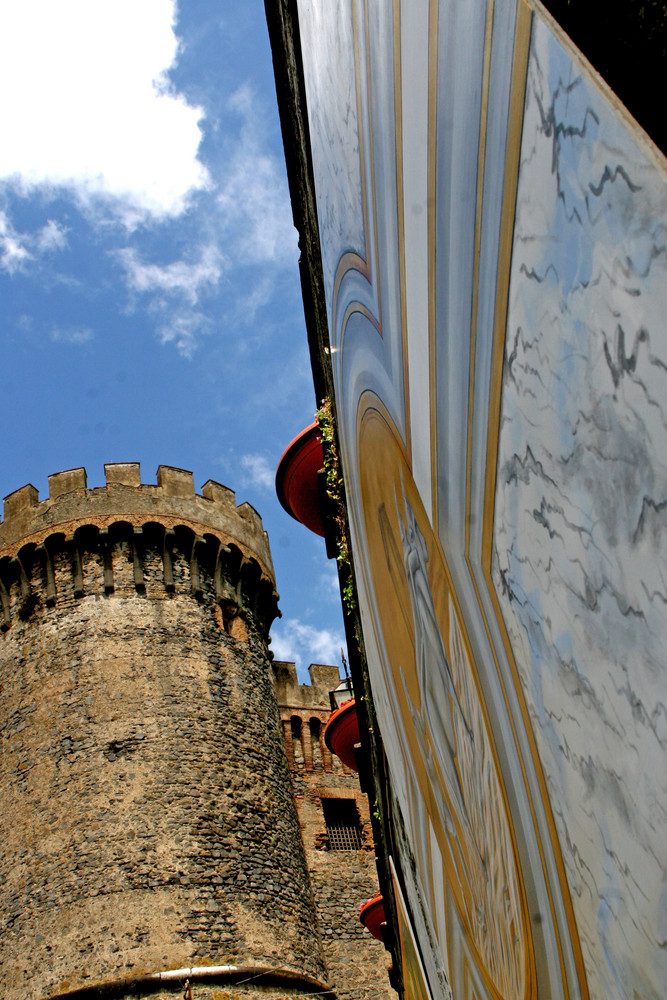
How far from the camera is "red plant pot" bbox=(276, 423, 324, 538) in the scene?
6.31m

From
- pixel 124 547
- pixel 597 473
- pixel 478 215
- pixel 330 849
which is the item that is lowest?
pixel 597 473

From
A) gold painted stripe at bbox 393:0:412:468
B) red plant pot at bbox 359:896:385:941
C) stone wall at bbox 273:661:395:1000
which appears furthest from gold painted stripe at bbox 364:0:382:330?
stone wall at bbox 273:661:395:1000

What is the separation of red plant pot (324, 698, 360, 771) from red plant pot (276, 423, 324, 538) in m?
3.45

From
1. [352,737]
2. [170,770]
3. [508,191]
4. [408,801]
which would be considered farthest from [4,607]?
[508,191]

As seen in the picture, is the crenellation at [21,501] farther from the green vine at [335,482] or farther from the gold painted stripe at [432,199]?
the gold painted stripe at [432,199]

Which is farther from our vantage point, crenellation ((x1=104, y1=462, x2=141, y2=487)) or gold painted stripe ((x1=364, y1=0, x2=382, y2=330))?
crenellation ((x1=104, y1=462, x2=141, y2=487))

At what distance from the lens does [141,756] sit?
1282cm

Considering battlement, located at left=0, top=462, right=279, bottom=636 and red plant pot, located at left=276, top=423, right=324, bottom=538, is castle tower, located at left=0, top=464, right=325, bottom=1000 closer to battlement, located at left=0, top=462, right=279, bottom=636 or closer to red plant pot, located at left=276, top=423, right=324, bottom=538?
battlement, located at left=0, top=462, right=279, bottom=636

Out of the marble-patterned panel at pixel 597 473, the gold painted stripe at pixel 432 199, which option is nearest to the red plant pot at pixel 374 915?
the gold painted stripe at pixel 432 199

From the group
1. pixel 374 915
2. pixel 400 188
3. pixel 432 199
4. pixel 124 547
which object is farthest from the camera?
pixel 124 547

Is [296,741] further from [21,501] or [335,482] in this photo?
[335,482]

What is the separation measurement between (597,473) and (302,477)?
572 cm

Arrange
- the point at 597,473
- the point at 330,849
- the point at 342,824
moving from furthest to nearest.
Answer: the point at 342,824 < the point at 330,849 < the point at 597,473

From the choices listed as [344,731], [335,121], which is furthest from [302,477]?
[344,731]
